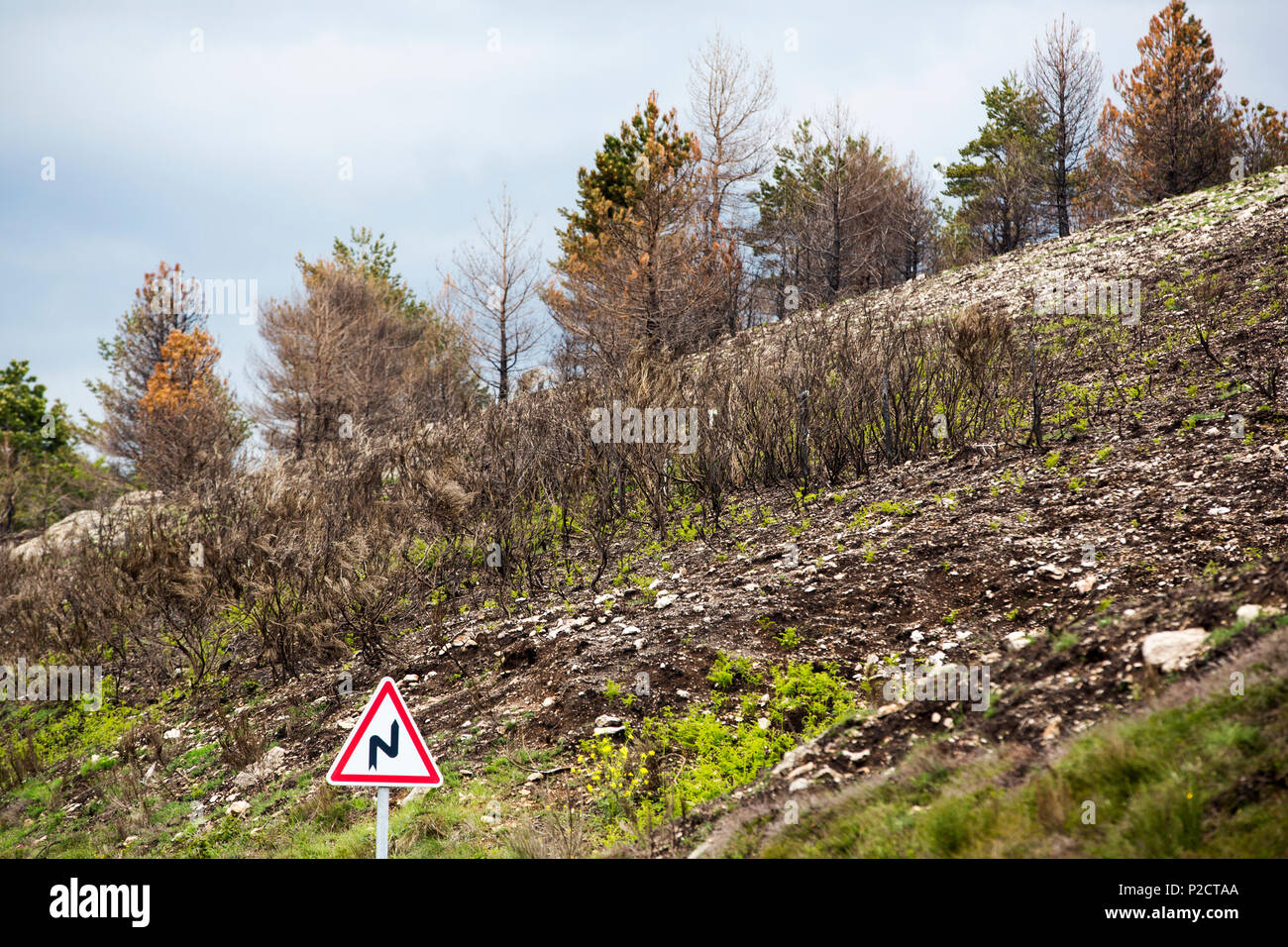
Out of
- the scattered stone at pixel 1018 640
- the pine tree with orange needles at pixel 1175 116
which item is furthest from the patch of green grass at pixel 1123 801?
the pine tree with orange needles at pixel 1175 116

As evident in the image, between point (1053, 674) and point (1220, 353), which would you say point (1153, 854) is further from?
point (1220, 353)

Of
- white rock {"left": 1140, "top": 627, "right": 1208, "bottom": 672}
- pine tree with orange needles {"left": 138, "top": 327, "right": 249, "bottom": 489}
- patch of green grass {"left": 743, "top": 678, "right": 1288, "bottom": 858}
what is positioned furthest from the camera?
pine tree with orange needles {"left": 138, "top": 327, "right": 249, "bottom": 489}

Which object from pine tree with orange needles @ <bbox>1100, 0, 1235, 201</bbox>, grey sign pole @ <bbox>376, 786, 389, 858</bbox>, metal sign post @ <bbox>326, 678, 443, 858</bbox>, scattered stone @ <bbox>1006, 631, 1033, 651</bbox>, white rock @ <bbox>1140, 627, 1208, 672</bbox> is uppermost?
pine tree with orange needles @ <bbox>1100, 0, 1235, 201</bbox>

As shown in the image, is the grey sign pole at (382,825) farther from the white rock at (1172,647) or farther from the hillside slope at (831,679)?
the white rock at (1172,647)

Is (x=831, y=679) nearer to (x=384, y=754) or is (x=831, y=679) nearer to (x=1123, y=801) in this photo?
(x=1123, y=801)

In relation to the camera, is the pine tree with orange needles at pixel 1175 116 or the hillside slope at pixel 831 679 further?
the pine tree with orange needles at pixel 1175 116

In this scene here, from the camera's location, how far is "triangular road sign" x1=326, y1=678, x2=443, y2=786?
14.9 feet

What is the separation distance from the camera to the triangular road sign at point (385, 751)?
4539 mm

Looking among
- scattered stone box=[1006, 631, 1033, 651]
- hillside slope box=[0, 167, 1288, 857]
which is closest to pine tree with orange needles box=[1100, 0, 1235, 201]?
hillside slope box=[0, 167, 1288, 857]

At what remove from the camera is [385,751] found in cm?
459

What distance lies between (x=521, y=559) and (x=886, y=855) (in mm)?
7631

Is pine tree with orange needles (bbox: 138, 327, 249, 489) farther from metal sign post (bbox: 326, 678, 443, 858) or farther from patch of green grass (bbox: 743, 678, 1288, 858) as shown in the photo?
patch of green grass (bbox: 743, 678, 1288, 858)

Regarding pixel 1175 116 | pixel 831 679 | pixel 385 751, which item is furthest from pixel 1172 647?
pixel 1175 116

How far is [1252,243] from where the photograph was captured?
45.7 feet
